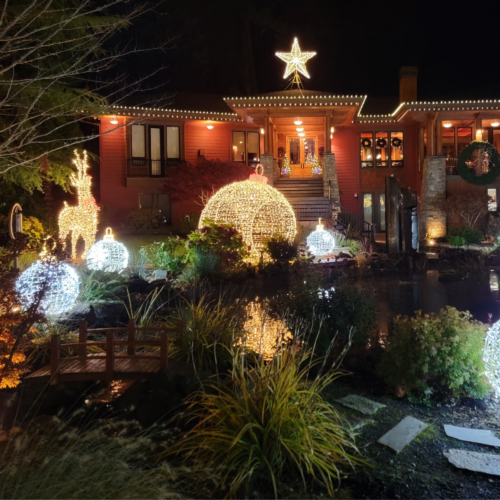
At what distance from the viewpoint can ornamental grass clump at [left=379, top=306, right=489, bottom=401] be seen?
507cm

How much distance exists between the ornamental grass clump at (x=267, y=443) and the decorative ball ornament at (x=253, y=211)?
35.3 feet

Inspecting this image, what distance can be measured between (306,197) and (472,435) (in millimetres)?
19673

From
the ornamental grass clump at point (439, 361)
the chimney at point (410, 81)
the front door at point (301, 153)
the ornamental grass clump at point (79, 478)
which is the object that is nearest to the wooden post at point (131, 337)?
the ornamental grass clump at point (79, 478)

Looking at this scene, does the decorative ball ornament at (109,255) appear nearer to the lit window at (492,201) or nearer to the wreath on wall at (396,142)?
the lit window at (492,201)

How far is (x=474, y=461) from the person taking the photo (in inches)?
159

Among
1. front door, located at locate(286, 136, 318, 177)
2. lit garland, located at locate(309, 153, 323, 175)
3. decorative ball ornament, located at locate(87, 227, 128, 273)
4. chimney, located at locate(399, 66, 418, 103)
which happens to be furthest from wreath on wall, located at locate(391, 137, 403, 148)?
decorative ball ornament, located at locate(87, 227, 128, 273)

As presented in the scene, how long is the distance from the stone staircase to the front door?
3.26 meters

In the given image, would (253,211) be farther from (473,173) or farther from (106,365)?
(473,173)

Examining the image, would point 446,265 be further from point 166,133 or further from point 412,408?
point 166,133

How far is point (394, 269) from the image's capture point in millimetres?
15195

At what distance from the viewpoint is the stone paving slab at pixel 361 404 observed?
4934mm

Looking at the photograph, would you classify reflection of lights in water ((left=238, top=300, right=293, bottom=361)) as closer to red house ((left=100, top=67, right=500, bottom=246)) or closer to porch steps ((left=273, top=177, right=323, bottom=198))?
red house ((left=100, top=67, right=500, bottom=246))

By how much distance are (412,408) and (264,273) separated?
9.01 meters

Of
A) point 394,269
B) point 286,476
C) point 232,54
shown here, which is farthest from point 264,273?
point 232,54
